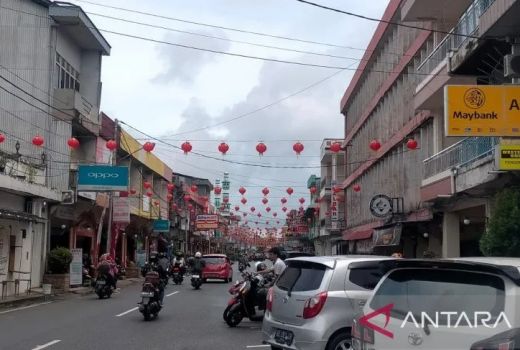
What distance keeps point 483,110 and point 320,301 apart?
28.6ft

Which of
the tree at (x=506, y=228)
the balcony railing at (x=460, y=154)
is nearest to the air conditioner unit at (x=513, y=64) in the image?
the balcony railing at (x=460, y=154)

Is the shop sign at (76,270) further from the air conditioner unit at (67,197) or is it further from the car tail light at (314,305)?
the car tail light at (314,305)

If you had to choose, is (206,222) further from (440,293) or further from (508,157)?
(440,293)

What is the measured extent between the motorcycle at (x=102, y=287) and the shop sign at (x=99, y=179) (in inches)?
263

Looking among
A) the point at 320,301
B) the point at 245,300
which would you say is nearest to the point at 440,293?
the point at 320,301

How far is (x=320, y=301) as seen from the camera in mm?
8359

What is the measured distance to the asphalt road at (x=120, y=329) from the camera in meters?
11.5

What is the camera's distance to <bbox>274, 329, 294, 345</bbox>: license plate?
861cm

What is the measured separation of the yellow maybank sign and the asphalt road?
22.5ft

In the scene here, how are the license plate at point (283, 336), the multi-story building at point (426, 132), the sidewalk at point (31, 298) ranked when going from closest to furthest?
the license plate at point (283, 336) < the multi-story building at point (426, 132) < the sidewalk at point (31, 298)

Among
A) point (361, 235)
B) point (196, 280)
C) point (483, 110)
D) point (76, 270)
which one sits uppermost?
point (483, 110)

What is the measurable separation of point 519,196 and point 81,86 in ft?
83.6

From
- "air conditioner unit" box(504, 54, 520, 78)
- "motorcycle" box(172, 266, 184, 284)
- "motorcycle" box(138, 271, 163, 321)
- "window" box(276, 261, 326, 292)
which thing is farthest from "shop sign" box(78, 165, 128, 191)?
"window" box(276, 261, 326, 292)

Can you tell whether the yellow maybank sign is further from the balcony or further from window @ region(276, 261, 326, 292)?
the balcony
